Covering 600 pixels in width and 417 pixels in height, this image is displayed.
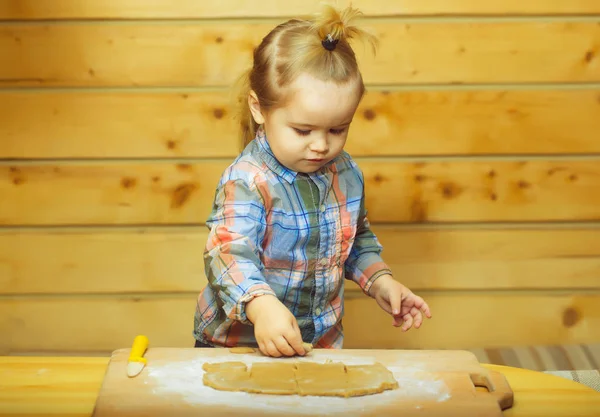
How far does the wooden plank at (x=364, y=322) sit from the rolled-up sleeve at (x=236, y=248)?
0.87m

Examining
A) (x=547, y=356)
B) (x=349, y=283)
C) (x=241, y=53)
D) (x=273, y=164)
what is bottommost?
(x=547, y=356)

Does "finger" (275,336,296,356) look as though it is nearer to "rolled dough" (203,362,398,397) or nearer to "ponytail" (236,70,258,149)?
"rolled dough" (203,362,398,397)

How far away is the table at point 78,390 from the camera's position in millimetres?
944

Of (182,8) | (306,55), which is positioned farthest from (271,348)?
(182,8)

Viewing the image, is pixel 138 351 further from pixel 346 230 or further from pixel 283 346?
pixel 346 230

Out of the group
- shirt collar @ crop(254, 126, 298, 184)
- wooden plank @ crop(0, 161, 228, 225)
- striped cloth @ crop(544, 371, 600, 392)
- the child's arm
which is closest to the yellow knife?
the child's arm

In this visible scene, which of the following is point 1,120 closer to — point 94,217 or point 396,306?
point 94,217

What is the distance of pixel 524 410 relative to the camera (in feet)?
3.22

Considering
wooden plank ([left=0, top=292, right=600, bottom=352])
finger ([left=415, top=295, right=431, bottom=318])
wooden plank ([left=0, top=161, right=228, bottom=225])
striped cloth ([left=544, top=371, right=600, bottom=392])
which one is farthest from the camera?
wooden plank ([left=0, top=292, right=600, bottom=352])

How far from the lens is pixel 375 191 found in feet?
6.60

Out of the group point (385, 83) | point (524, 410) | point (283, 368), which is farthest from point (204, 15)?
point (524, 410)

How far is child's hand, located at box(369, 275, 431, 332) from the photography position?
1313mm

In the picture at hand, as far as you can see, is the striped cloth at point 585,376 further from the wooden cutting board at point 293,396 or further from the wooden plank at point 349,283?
the wooden cutting board at point 293,396

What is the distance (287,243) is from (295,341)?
276mm
